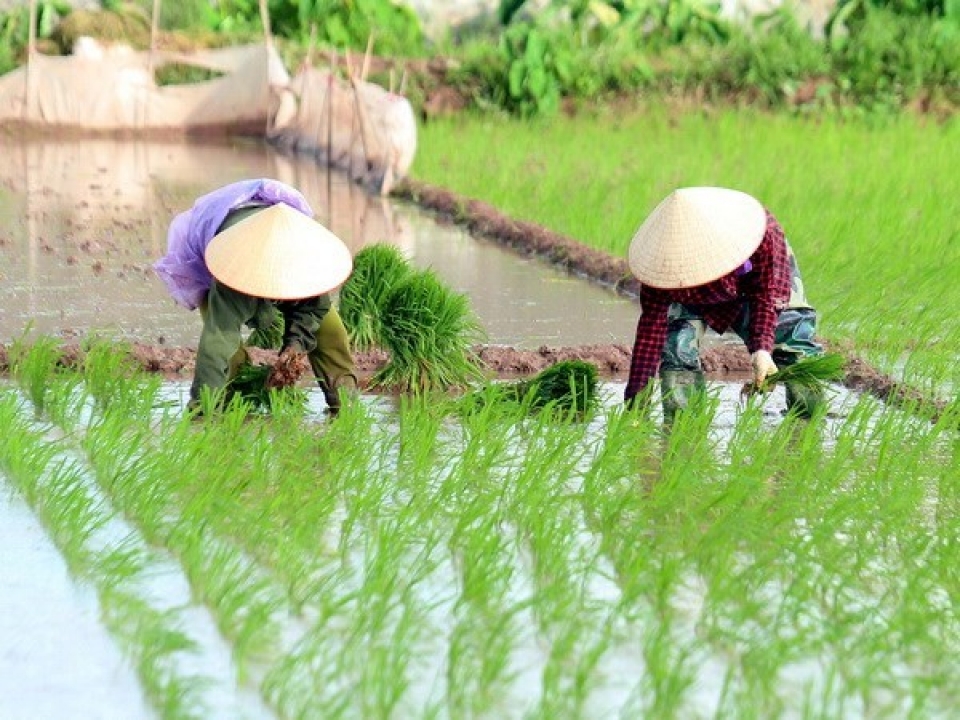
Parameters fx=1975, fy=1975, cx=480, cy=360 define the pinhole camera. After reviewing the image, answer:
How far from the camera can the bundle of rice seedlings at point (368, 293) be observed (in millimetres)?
5805

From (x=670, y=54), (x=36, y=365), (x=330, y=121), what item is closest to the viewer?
(x=36, y=365)

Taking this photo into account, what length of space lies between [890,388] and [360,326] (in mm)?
1538

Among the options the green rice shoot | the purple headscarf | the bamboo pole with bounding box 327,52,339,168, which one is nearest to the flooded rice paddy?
the green rice shoot

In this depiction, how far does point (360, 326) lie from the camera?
5.81 meters

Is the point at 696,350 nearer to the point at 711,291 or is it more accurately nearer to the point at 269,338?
the point at 711,291

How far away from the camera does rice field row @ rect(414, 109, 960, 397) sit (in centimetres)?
630

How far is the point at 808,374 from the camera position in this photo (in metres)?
4.89

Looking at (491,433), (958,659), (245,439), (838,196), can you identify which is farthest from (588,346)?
(838,196)

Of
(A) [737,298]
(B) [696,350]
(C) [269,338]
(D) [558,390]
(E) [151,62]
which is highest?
(A) [737,298]

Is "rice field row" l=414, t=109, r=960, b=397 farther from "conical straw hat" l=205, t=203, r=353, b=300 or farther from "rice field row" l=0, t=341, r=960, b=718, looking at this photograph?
"conical straw hat" l=205, t=203, r=353, b=300

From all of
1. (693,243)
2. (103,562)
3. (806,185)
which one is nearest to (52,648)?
(103,562)

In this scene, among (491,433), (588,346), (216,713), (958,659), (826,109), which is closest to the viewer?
(216,713)

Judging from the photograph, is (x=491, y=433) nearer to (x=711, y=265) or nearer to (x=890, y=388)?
(x=711, y=265)

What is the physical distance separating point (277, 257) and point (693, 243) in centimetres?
98
